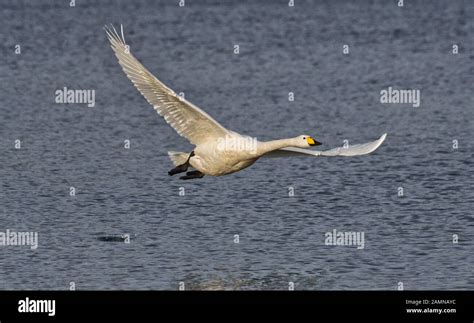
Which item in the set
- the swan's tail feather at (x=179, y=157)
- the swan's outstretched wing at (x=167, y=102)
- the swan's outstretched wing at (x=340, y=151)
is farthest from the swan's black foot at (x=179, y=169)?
the swan's outstretched wing at (x=340, y=151)

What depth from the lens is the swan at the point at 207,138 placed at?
21.2 meters

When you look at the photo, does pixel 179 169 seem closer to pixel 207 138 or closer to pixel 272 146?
pixel 207 138

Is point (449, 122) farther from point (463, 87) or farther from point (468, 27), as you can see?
point (468, 27)

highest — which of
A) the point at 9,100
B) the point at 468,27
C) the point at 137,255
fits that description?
the point at 468,27

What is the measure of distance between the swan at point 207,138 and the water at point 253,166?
1.84m

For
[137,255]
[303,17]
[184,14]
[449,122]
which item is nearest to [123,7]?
[184,14]

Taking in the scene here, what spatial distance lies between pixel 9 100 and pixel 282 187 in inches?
425

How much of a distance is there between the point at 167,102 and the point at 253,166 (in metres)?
7.49

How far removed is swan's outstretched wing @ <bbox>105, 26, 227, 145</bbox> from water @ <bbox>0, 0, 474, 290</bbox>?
2.29 meters

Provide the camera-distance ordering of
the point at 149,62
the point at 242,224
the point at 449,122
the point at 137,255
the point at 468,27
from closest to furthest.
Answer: the point at 137,255
the point at 242,224
the point at 449,122
the point at 149,62
the point at 468,27

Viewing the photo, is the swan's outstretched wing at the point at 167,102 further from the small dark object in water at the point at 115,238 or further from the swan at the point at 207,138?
the small dark object in water at the point at 115,238

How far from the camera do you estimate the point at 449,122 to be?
32.4 meters

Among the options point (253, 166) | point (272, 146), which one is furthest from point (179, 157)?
point (253, 166)

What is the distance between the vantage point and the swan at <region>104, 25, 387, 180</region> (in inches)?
835
